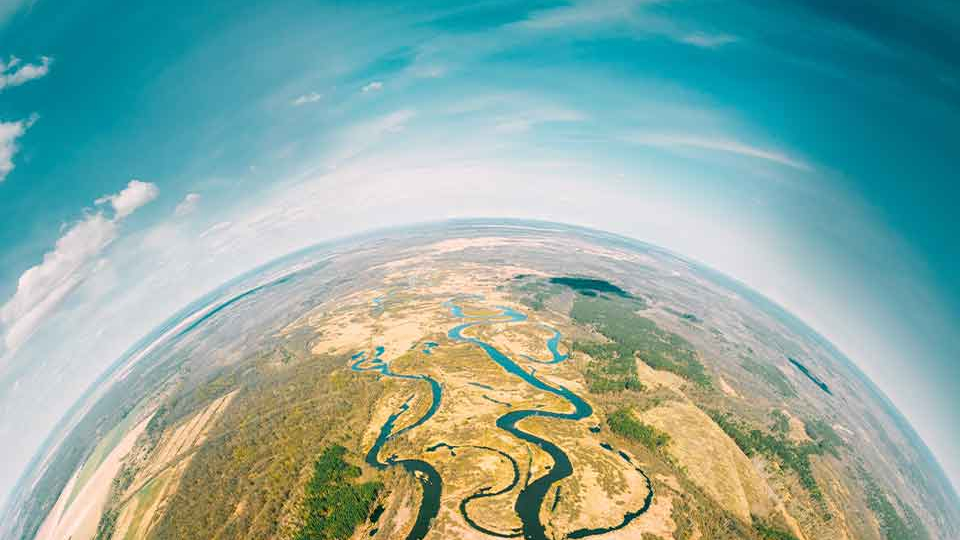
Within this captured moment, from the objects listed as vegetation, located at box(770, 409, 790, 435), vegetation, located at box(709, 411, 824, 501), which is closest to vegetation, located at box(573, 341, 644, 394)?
vegetation, located at box(709, 411, 824, 501)

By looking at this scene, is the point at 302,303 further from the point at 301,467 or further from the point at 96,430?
the point at 301,467

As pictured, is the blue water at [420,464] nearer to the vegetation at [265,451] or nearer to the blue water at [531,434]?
the vegetation at [265,451]

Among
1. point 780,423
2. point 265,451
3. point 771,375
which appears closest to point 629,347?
point 780,423

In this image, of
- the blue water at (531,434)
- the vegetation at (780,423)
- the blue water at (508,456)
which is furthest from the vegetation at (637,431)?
the vegetation at (780,423)

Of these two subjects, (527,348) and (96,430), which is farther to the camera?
(96,430)

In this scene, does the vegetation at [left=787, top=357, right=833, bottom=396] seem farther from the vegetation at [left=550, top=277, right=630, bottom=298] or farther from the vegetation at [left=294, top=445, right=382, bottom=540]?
the vegetation at [left=294, top=445, right=382, bottom=540]

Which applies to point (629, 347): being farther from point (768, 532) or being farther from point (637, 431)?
point (768, 532)

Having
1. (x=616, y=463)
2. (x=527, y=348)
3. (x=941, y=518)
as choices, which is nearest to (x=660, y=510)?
(x=616, y=463)
